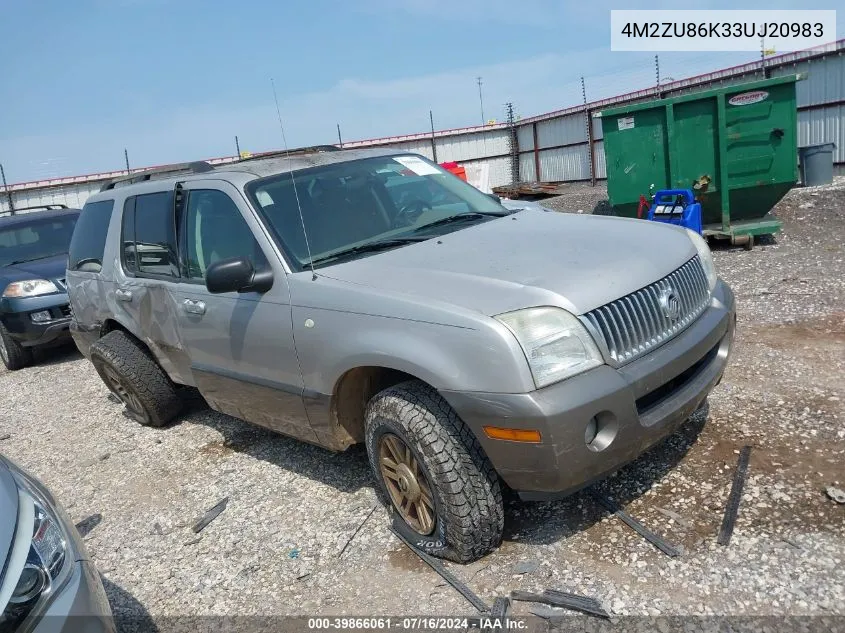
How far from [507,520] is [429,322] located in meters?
1.17

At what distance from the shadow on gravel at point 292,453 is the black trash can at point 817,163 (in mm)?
11395

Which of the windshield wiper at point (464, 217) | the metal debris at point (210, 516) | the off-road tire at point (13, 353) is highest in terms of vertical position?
the windshield wiper at point (464, 217)

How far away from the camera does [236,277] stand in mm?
3156

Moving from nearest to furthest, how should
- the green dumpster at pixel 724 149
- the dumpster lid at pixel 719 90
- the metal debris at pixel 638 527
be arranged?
1. the metal debris at pixel 638 527
2. the dumpster lid at pixel 719 90
3. the green dumpster at pixel 724 149

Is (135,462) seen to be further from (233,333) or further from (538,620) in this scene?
(538,620)

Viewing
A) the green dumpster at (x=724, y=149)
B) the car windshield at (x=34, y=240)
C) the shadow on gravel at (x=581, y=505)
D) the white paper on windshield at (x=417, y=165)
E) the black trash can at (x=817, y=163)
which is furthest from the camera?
the black trash can at (x=817, y=163)

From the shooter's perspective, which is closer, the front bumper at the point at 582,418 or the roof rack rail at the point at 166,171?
the front bumper at the point at 582,418

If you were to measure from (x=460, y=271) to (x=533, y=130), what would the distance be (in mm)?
23835

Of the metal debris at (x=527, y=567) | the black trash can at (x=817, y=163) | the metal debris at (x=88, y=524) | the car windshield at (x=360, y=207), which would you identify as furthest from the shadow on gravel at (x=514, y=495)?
the black trash can at (x=817, y=163)

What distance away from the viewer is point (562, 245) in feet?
10.2

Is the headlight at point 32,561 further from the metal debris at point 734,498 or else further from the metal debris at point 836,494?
the metal debris at point 836,494

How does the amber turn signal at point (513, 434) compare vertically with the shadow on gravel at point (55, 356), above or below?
above

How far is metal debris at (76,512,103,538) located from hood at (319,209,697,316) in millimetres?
2203

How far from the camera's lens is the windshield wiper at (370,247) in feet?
10.8
